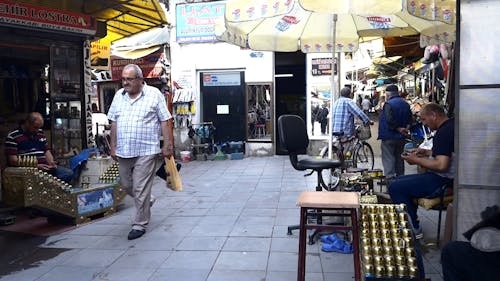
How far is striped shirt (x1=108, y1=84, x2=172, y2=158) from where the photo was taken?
4836mm

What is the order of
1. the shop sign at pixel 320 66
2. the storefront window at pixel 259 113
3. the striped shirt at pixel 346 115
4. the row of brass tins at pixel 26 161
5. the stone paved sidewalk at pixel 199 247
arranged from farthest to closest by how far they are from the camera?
1. the storefront window at pixel 259 113
2. the shop sign at pixel 320 66
3. the striped shirt at pixel 346 115
4. the row of brass tins at pixel 26 161
5. the stone paved sidewalk at pixel 199 247

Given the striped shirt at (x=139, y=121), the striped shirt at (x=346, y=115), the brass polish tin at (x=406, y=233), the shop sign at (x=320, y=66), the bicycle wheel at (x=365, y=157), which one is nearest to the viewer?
the brass polish tin at (x=406, y=233)

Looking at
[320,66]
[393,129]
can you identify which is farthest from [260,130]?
[393,129]

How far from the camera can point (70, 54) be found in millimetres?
7180

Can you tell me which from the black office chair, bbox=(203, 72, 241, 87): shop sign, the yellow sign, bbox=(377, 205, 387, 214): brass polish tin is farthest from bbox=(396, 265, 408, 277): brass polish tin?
bbox=(203, 72, 241, 87): shop sign

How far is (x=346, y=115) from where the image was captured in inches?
330

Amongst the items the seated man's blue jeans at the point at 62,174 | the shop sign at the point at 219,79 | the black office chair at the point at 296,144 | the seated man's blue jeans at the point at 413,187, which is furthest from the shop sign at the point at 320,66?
the seated man's blue jeans at the point at 413,187

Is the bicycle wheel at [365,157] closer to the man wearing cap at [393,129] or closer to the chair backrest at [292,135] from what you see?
the man wearing cap at [393,129]

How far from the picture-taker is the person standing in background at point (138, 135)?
4836 millimetres

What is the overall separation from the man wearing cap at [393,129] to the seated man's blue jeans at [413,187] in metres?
2.80

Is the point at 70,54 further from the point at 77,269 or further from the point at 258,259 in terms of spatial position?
the point at 258,259

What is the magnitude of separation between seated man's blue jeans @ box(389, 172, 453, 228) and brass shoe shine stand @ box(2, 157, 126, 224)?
353 centimetres

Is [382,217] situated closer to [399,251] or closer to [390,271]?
[399,251]

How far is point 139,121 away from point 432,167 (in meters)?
3.02
